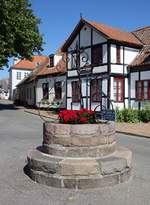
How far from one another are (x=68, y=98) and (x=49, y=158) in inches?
921

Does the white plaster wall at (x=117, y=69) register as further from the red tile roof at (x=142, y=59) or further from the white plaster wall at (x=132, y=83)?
the white plaster wall at (x=132, y=83)

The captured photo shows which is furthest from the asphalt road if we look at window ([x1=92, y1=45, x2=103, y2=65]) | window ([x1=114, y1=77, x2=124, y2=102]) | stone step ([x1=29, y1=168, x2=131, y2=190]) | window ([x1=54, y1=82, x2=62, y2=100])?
window ([x1=54, y1=82, x2=62, y2=100])

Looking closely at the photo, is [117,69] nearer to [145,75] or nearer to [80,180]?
[145,75]

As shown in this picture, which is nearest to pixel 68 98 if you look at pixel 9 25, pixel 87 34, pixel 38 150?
pixel 87 34

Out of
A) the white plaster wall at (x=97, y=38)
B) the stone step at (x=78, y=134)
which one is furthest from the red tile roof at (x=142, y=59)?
the stone step at (x=78, y=134)

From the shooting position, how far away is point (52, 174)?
6.49 meters

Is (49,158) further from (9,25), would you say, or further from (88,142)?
(9,25)

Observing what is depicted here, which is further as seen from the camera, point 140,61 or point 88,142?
point 140,61

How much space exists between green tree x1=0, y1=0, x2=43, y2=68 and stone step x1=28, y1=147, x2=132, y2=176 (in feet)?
74.0

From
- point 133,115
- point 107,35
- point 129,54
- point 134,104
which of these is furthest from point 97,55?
point 133,115

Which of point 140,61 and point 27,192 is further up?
point 140,61

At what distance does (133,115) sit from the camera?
73.6ft

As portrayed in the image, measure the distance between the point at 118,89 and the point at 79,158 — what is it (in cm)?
1955

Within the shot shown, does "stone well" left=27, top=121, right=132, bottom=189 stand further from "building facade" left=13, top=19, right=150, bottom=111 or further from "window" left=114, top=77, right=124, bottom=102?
"window" left=114, top=77, right=124, bottom=102
